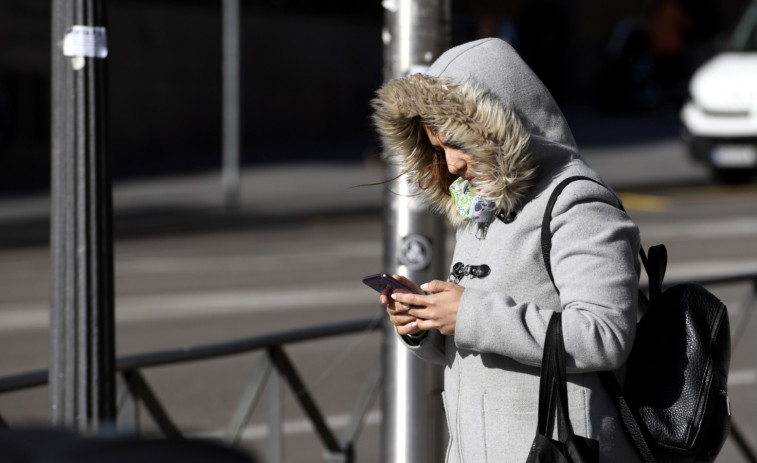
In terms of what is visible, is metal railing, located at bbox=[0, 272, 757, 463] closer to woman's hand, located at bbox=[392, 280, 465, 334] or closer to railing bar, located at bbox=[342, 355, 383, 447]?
railing bar, located at bbox=[342, 355, 383, 447]

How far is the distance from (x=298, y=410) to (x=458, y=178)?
2.24 m

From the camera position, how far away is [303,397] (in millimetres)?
4555

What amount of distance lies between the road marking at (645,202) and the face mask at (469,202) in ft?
43.8

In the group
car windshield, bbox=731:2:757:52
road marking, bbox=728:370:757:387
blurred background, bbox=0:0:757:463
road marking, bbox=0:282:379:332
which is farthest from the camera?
car windshield, bbox=731:2:757:52

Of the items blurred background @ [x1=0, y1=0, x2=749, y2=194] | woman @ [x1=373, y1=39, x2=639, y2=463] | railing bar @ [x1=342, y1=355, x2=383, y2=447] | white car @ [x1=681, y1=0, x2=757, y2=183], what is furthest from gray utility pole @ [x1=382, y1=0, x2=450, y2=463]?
blurred background @ [x1=0, y1=0, x2=749, y2=194]

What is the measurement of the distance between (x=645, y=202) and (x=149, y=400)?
1355 cm

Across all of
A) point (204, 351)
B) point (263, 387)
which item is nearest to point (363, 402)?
point (263, 387)

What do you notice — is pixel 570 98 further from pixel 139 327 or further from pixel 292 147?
pixel 139 327

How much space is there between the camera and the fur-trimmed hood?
264 centimetres

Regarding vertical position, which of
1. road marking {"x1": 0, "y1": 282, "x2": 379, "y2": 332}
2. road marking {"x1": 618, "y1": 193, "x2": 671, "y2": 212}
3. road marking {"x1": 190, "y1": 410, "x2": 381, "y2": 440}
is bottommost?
road marking {"x1": 618, "y1": 193, "x2": 671, "y2": 212}

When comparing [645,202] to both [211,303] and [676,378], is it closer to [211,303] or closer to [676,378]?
[211,303]

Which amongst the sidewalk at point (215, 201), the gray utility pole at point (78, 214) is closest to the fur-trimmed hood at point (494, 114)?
the gray utility pole at point (78, 214)

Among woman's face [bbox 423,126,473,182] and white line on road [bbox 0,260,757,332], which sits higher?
woman's face [bbox 423,126,473,182]

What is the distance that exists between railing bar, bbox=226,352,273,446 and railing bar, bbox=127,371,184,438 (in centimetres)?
25
